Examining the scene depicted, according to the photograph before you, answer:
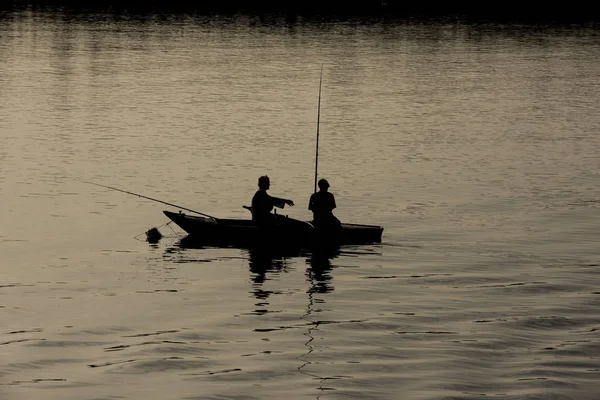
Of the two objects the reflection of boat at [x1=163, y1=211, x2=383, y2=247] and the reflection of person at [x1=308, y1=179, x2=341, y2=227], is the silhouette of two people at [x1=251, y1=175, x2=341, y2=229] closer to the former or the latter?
the reflection of person at [x1=308, y1=179, x2=341, y2=227]

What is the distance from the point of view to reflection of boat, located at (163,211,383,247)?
926 inches

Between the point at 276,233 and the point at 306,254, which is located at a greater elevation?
the point at 276,233

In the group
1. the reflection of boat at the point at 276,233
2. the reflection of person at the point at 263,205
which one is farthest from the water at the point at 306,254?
the reflection of person at the point at 263,205

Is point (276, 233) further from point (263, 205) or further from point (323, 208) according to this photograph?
point (323, 208)

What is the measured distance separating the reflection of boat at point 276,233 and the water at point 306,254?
15.2 inches

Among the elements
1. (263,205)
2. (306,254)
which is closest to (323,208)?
(306,254)

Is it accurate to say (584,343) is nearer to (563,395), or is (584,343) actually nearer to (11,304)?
(563,395)

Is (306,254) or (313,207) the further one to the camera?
(313,207)

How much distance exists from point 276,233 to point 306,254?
68cm

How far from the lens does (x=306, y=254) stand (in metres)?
23.4

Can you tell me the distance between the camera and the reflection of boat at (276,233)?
23.5 meters

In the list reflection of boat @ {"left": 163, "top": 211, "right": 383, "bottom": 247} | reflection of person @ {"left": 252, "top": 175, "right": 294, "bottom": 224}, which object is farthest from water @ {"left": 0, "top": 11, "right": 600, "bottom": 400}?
reflection of person @ {"left": 252, "top": 175, "right": 294, "bottom": 224}

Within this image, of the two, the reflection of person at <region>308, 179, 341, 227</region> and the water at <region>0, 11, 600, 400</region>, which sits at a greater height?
the reflection of person at <region>308, 179, 341, 227</region>

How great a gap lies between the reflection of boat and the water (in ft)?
1.27
